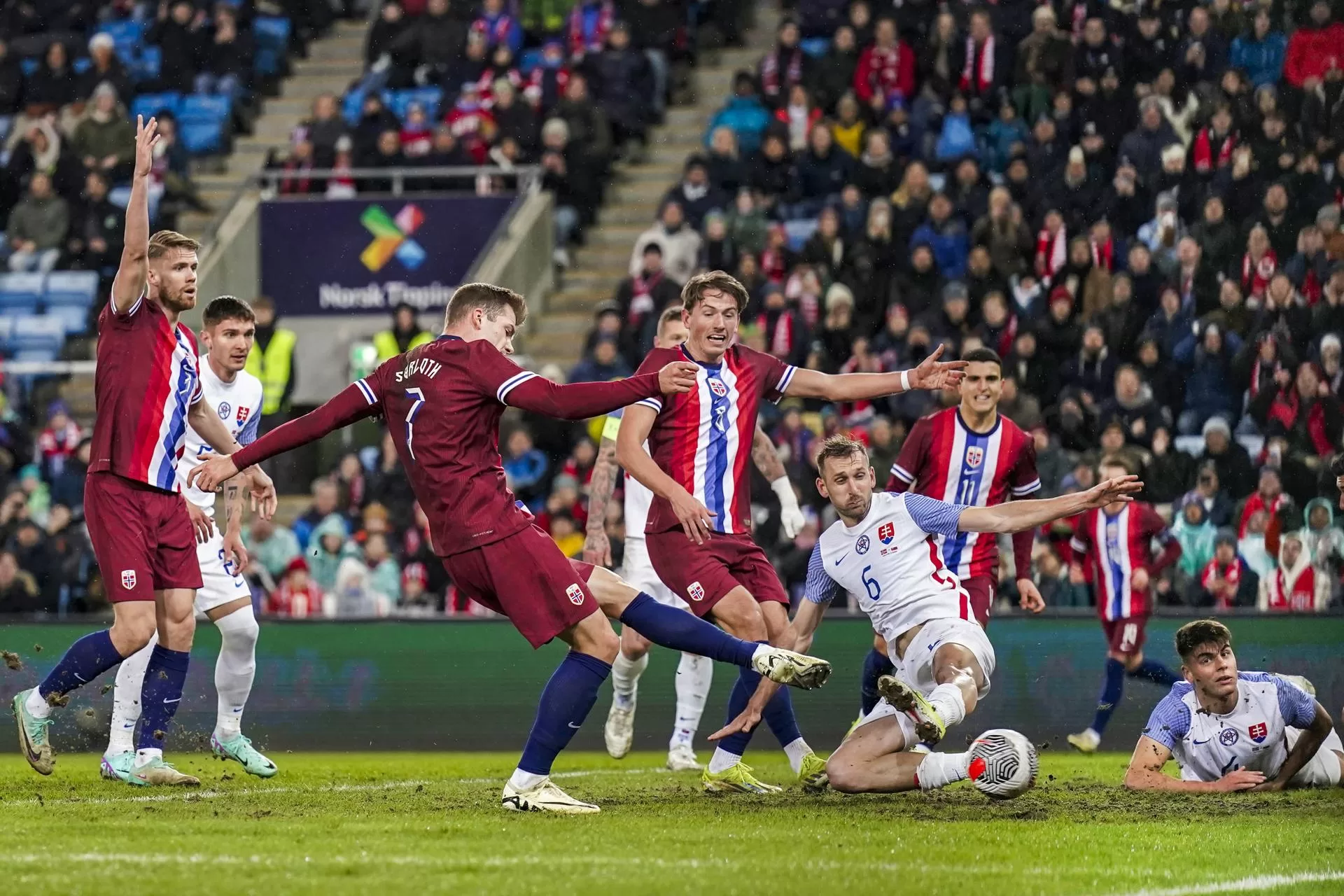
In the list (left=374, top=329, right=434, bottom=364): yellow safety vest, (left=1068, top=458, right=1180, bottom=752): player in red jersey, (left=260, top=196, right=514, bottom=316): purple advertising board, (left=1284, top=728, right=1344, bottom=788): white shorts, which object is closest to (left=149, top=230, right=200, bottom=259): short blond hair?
(left=1284, top=728, right=1344, bottom=788): white shorts

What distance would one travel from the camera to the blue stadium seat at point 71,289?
68.0 ft

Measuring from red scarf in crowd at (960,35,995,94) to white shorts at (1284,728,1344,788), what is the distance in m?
10.4

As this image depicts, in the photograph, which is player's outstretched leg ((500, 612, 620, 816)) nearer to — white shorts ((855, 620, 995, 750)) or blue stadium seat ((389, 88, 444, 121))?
white shorts ((855, 620, 995, 750))

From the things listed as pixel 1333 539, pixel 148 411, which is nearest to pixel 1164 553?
pixel 1333 539

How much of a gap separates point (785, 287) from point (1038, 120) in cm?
287

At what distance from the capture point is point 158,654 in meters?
9.28

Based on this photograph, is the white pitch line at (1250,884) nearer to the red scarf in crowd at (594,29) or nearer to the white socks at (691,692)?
the white socks at (691,692)

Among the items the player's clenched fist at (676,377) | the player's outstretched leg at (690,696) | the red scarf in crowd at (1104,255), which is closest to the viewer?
the player's clenched fist at (676,377)

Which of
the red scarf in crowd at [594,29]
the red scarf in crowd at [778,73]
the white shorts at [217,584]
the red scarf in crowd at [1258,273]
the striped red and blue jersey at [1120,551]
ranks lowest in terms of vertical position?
the white shorts at [217,584]

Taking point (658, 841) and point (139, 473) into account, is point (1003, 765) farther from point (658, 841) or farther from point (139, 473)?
point (139, 473)

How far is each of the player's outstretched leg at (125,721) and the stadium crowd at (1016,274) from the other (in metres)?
3.81

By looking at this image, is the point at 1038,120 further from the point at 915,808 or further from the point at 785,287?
the point at 915,808

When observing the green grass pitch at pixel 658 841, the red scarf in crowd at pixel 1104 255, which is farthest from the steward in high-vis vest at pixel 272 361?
the green grass pitch at pixel 658 841

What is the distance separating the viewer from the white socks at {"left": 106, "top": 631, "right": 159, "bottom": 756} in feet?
31.1
